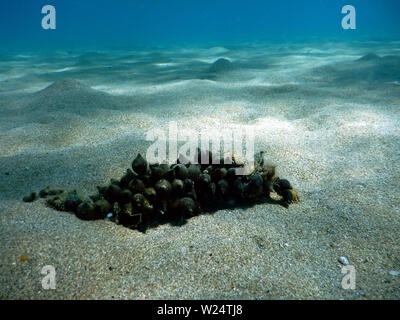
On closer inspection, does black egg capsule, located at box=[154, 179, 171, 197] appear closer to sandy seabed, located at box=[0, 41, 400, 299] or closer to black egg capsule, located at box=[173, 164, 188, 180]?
black egg capsule, located at box=[173, 164, 188, 180]

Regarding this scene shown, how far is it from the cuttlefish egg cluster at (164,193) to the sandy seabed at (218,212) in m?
0.13

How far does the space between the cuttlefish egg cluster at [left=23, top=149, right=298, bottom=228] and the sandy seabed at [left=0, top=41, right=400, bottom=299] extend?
134 millimetres

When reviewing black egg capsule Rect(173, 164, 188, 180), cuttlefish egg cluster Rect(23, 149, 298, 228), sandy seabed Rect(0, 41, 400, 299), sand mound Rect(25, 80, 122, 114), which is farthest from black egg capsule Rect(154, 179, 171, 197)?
sand mound Rect(25, 80, 122, 114)

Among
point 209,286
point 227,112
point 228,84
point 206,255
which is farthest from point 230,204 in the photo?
point 228,84

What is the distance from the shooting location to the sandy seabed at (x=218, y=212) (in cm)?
217

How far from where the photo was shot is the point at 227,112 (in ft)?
21.6

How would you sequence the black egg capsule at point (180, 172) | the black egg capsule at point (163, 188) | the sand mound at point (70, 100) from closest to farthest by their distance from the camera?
1. the black egg capsule at point (163, 188)
2. the black egg capsule at point (180, 172)
3. the sand mound at point (70, 100)

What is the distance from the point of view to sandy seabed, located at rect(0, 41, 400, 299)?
217 cm

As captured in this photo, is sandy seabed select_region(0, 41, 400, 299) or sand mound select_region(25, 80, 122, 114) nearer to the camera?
sandy seabed select_region(0, 41, 400, 299)

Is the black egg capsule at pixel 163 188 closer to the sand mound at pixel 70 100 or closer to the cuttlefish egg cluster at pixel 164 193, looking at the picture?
the cuttlefish egg cluster at pixel 164 193

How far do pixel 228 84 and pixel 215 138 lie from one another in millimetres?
5201

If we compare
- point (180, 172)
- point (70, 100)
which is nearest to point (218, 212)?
point (180, 172)

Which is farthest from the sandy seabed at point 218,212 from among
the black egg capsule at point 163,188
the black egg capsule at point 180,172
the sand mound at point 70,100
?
the black egg capsule at point 180,172
